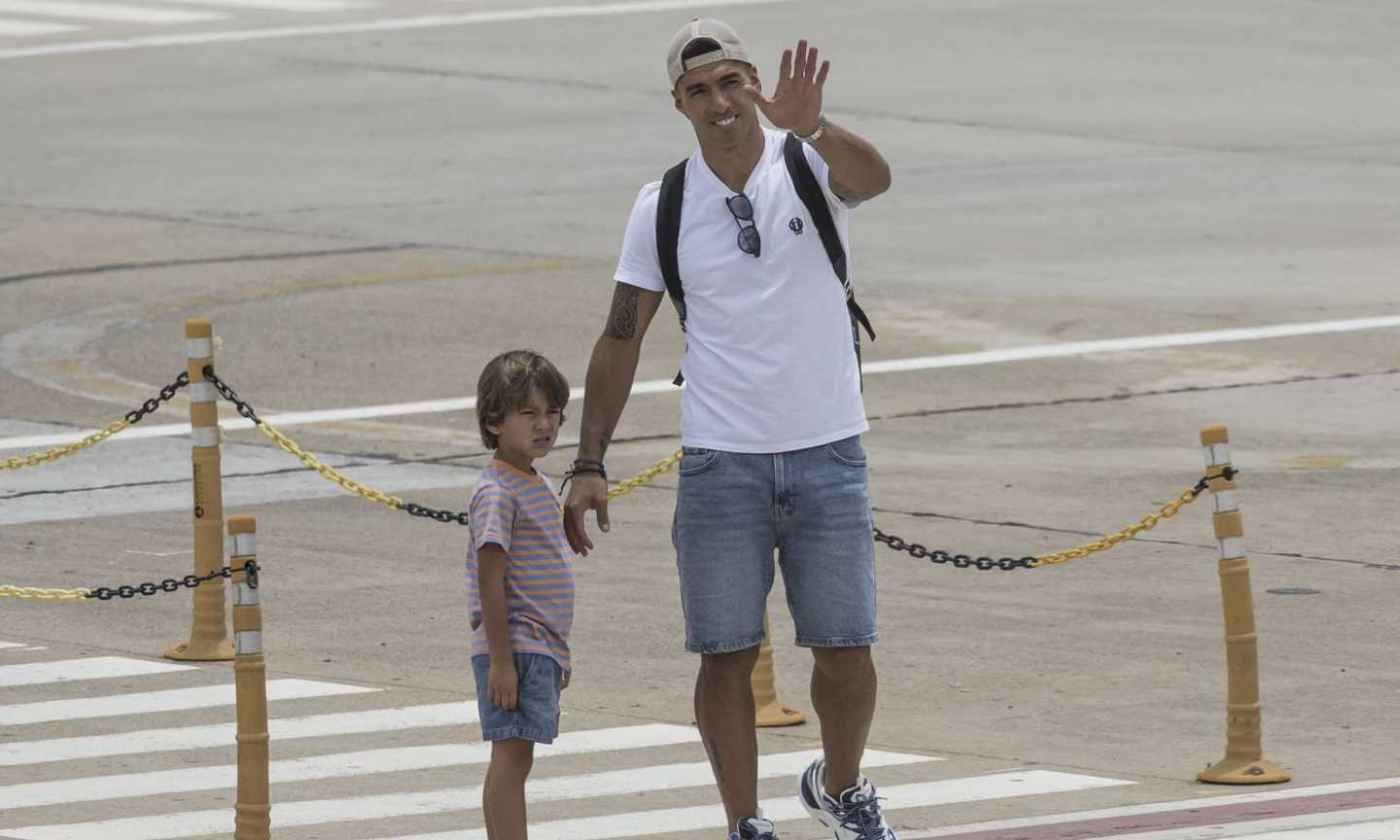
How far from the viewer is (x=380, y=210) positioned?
80.1 feet

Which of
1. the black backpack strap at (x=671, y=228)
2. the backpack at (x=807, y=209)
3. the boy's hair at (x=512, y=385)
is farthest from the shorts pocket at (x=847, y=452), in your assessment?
the boy's hair at (x=512, y=385)

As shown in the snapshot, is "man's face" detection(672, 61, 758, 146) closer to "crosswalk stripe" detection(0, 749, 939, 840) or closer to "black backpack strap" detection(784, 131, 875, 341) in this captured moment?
"black backpack strap" detection(784, 131, 875, 341)

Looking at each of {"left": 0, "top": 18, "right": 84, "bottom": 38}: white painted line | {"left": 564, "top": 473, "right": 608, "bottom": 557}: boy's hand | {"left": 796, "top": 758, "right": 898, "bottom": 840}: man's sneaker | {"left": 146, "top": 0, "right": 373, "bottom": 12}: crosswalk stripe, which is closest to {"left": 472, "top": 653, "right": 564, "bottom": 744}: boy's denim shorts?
{"left": 564, "top": 473, "right": 608, "bottom": 557}: boy's hand

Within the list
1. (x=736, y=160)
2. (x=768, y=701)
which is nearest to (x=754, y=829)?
(x=736, y=160)

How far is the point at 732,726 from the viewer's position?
810cm

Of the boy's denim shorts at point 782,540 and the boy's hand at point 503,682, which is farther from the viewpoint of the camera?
the boy's denim shorts at point 782,540

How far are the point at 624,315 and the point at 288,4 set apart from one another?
3130 cm

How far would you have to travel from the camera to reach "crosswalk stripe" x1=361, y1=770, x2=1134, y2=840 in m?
8.96

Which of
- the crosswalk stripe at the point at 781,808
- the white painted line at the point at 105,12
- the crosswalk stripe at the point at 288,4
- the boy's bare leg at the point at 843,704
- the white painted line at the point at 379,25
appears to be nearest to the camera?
the boy's bare leg at the point at 843,704

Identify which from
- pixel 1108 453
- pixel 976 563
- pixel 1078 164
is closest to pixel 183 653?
pixel 976 563

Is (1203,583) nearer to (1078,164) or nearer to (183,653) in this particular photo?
(183,653)

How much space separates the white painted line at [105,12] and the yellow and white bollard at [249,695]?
1163 inches

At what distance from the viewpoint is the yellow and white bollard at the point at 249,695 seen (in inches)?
328

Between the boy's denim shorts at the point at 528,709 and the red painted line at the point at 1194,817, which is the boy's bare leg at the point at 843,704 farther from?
the boy's denim shorts at the point at 528,709
